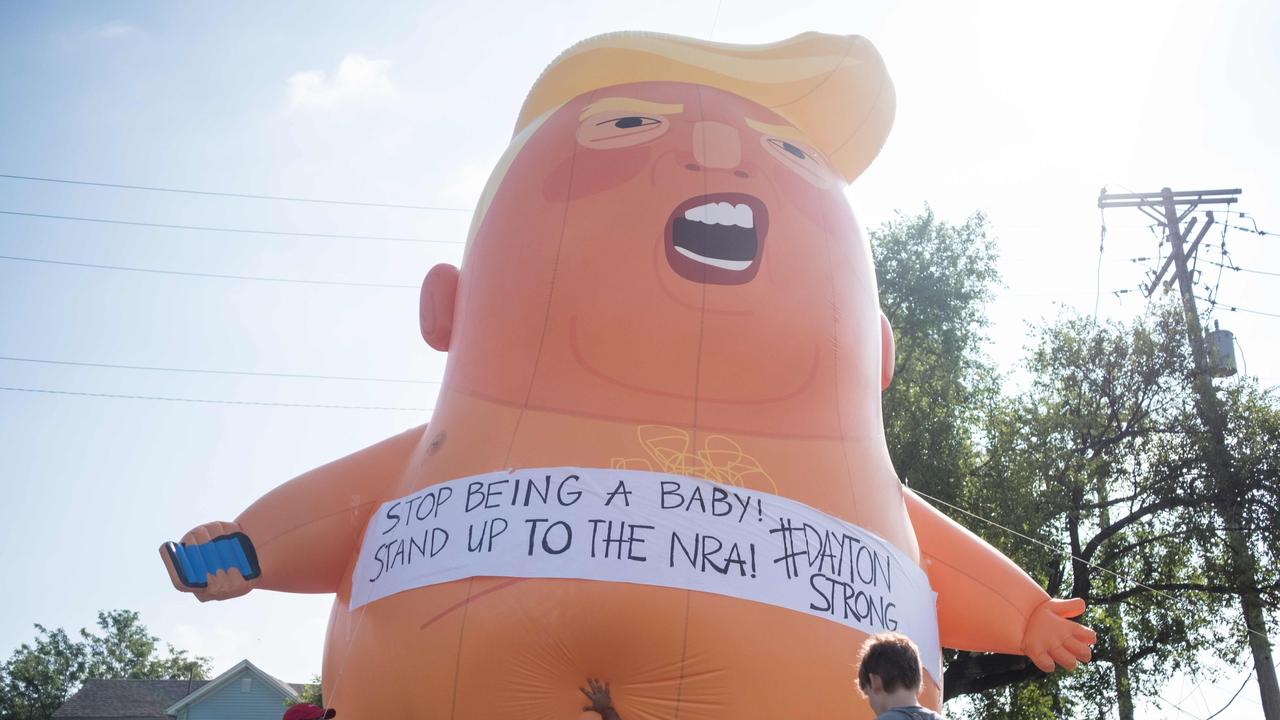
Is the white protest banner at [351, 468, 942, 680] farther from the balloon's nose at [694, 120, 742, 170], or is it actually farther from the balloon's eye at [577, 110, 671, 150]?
the balloon's eye at [577, 110, 671, 150]

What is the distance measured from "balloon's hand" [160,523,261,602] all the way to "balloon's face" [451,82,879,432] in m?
1.68

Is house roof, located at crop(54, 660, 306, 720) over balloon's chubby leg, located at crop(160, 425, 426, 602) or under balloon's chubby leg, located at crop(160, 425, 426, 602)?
over

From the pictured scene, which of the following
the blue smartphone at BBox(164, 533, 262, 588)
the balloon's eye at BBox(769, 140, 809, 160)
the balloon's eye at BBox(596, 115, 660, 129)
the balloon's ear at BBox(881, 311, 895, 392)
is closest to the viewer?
the blue smartphone at BBox(164, 533, 262, 588)

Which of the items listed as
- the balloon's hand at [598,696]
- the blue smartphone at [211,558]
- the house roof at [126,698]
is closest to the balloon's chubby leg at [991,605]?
the balloon's hand at [598,696]

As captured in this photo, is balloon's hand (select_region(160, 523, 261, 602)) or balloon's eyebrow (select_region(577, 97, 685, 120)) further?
balloon's eyebrow (select_region(577, 97, 685, 120))

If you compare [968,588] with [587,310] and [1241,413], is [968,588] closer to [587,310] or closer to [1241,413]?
[587,310]

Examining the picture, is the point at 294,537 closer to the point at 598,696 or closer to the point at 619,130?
the point at 598,696

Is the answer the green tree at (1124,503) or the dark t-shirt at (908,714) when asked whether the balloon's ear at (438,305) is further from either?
the green tree at (1124,503)

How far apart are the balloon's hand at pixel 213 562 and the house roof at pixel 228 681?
→ 21521mm

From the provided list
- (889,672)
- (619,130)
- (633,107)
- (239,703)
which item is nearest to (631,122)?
(619,130)

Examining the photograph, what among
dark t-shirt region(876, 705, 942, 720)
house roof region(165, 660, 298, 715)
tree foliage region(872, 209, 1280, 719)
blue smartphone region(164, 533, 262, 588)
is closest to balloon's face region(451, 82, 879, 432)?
blue smartphone region(164, 533, 262, 588)

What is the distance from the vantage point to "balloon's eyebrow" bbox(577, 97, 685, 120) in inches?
289

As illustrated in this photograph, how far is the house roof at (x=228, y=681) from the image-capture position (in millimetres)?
26672

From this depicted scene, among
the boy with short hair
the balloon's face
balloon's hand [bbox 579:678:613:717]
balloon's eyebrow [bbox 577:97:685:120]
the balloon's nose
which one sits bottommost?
the boy with short hair
